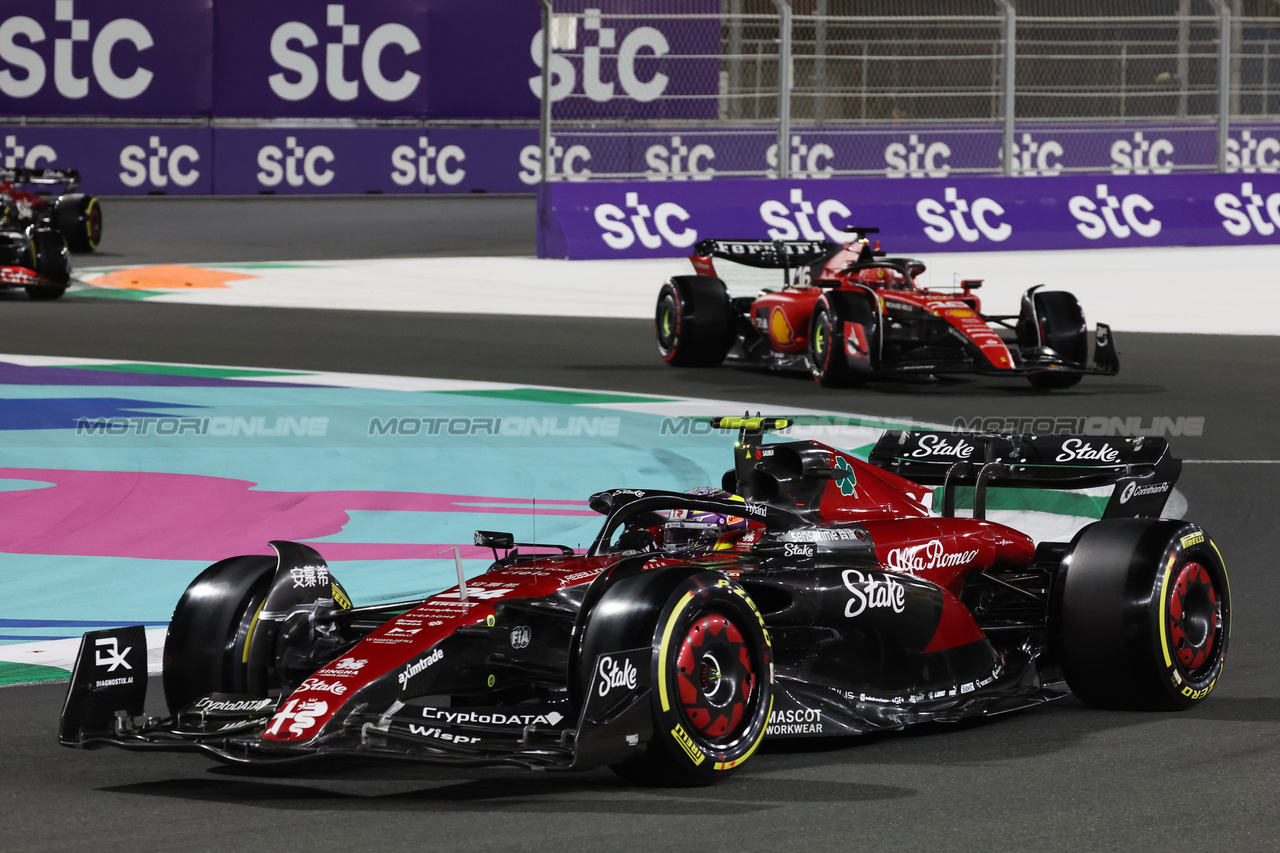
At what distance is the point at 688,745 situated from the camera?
18.5 feet

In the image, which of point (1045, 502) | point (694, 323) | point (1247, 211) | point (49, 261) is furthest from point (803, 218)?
point (1045, 502)

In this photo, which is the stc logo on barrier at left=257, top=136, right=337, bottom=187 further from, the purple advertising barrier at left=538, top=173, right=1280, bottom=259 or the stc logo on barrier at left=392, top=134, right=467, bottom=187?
the purple advertising barrier at left=538, top=173, right=1280, bottom=259

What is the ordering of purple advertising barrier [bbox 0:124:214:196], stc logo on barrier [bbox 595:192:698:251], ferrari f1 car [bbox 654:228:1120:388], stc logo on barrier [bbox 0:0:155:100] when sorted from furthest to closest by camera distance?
stc logo on barrier [bbox 0:0:155:100], purple advertising barrier [bbox 0:124:214:196], stc logo on barrier [bbox 595:192:698:251], ferrari f1 car [bbox 654:228:1120:388]

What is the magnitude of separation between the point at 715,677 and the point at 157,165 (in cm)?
3030

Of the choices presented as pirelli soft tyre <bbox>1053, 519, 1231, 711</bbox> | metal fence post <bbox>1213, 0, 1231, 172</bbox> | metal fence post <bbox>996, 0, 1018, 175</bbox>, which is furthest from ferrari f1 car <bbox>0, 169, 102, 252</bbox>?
pirelli soft tyre <bbox>1053, 519, 1231, 711</bbox>

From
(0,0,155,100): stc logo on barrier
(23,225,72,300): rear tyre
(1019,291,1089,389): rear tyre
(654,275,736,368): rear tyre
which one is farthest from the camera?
(0,0,155,100): stc logo on barrier

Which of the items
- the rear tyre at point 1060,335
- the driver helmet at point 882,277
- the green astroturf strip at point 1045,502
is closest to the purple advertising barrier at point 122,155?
the driver helmet at point 882,277

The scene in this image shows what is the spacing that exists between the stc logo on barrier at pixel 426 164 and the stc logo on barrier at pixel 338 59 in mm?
1176

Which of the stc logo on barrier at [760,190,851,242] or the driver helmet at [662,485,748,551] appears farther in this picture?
the stc logo on barrier at [760,190,851,242]

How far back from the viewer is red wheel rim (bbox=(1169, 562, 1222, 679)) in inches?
265

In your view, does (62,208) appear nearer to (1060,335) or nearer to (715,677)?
(1060,335)

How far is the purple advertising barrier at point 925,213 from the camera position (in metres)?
25.7

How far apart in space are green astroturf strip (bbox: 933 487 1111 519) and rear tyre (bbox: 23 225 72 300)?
1339 cm

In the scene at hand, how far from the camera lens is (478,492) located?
1136cm
